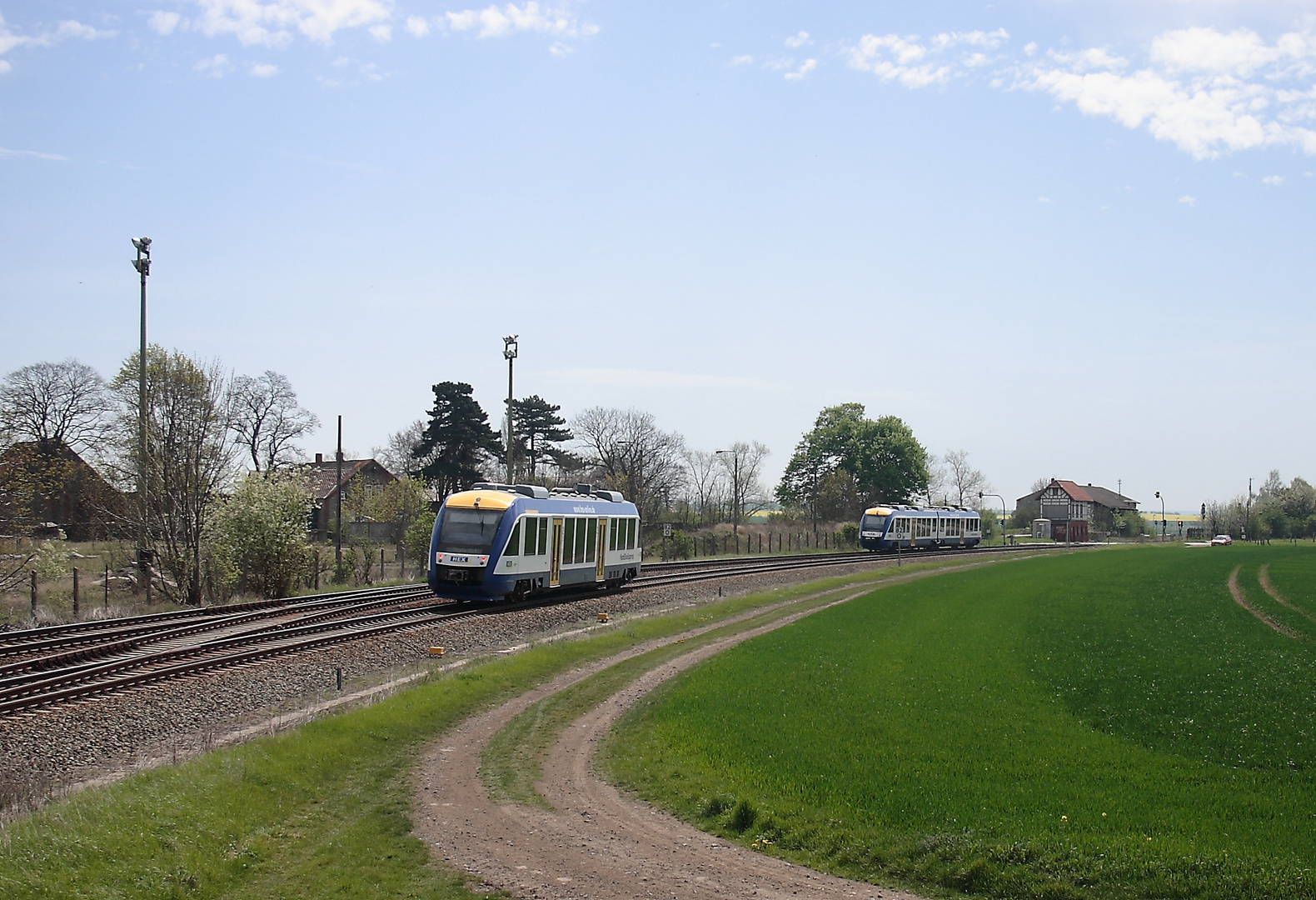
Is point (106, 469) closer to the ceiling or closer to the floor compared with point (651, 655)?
closer to the ceiling

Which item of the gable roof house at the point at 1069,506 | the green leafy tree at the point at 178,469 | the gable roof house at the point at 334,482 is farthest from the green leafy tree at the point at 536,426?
the gable roof house at the point at 1069,506

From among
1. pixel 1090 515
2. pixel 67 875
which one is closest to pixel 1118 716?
pixel 67 875

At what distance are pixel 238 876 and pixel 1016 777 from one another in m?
7.34

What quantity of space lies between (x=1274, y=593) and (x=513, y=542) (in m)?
29.9

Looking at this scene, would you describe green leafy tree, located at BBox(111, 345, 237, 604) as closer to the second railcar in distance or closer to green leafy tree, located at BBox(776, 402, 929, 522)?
the second railcar in distance

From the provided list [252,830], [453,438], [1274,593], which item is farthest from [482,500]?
[453,438]

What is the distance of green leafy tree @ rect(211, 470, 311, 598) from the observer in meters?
30.0

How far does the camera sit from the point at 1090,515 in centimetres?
14700

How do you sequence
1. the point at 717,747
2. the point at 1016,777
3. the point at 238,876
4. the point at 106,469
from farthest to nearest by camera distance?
the point at 106,469 → the point at 717,747 → the point at 1016,777 → the point at 238,876

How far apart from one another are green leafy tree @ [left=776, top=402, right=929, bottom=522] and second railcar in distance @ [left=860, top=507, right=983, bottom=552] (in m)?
21.8

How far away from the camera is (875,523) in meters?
A: 68.4

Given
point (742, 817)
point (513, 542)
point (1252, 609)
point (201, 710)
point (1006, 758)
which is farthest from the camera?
point (1252, 609)

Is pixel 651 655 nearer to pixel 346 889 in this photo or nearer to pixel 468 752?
pixel 468 752

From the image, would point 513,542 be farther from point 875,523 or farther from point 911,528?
point 911,528
